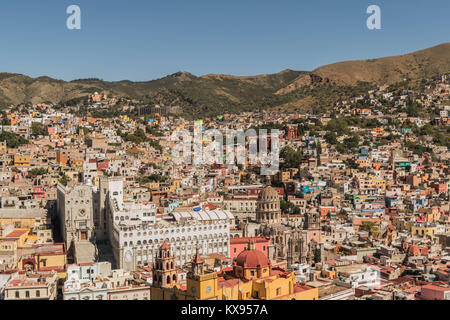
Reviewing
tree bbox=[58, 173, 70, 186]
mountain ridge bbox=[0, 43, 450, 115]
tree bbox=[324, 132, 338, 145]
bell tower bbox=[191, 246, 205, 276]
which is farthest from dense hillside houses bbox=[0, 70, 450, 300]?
mountain ridge bbox=[0, 43, 450, 115]

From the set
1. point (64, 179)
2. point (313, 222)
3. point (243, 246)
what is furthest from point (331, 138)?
point (243, 246)

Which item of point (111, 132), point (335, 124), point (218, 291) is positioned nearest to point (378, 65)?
point (335, 124)

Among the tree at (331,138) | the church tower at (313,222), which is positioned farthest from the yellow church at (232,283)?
the tree at (331,138)

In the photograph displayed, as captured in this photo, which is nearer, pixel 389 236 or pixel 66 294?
pixel 66 294

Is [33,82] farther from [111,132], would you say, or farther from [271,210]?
[271,210]

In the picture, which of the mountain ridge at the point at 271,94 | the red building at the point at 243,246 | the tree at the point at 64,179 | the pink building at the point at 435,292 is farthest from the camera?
the mountain ridge at the point at 271,94

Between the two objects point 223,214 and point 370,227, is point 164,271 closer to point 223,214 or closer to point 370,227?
point 223,214

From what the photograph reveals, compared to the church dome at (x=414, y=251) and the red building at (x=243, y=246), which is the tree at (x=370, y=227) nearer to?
the church dome at (x=414, y=251)

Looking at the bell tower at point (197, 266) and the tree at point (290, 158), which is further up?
the tree at point (290, 158)
